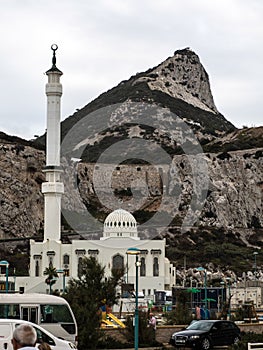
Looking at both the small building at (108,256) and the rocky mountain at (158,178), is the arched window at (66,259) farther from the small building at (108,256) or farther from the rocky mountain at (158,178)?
the rocky mountain at (158,178)

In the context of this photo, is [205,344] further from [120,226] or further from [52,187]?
[120,226]

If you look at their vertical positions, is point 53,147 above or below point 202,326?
above

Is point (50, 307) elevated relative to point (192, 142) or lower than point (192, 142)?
lower

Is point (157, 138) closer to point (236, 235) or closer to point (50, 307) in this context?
point (236, 235)

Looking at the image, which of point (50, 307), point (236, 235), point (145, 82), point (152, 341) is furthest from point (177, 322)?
point (145, 82)

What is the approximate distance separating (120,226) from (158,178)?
4781cm

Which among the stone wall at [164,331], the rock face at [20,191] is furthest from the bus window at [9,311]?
the rock face at [20,191]

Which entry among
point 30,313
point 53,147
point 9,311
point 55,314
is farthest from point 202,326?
point 53,147

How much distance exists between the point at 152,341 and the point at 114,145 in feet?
443

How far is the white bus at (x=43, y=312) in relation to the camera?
961 inches

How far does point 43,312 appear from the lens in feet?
81.1

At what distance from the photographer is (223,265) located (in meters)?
102

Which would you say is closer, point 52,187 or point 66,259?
point 52,187

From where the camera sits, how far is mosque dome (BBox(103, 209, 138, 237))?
301 feet
